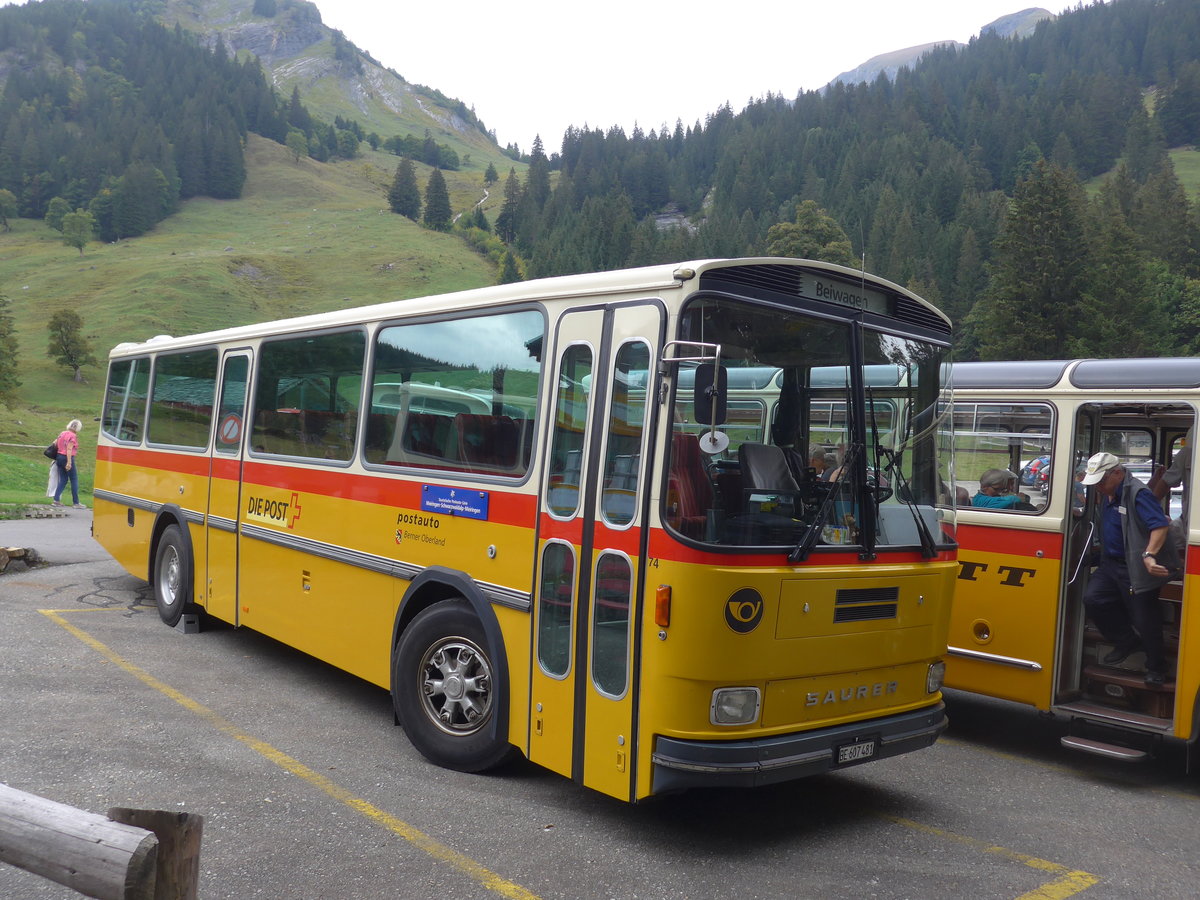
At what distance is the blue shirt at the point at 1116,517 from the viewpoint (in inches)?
271

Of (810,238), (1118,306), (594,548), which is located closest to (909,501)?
(594,548)

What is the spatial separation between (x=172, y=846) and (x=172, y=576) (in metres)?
7.74

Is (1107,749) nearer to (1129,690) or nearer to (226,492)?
(1129,690)

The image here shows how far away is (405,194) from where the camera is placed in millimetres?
164875

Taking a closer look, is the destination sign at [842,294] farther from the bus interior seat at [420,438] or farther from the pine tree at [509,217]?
the pine tree at [509,217]

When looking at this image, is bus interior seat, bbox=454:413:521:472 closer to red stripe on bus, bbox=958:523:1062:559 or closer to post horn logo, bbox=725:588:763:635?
post horn logo, bbox=725:588:763:635

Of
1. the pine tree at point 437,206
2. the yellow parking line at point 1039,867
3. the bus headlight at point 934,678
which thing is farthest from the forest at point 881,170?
the yellow parking line at point 1039,867

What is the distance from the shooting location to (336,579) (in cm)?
730

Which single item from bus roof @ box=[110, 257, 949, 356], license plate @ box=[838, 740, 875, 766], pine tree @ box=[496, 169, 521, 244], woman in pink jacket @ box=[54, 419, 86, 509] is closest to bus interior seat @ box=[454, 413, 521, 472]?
bus roof @ box=[110, 257, 949, 356]

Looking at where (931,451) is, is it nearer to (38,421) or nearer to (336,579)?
(336,579)

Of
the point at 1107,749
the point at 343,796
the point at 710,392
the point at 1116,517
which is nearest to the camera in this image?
the point at 710,392

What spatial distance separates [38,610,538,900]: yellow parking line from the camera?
4.57 m

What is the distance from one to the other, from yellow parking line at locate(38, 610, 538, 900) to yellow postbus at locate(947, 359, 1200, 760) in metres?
4.08

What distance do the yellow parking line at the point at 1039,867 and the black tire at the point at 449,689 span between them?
2.30 meters
